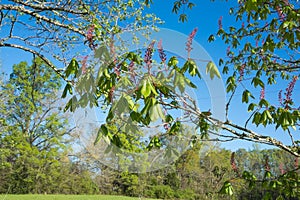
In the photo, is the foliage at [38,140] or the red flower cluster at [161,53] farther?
the foliage at [38,140]

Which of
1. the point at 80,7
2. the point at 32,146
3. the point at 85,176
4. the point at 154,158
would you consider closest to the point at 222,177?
the point at 85,176

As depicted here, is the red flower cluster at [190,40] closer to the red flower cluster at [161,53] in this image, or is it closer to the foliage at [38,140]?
the red flower cluster at [161,53]

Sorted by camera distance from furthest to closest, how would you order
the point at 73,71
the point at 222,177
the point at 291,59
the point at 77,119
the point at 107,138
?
the point at 222,177
the point at 291,59
the point at 77,119
the point at 73,71
the point at 107,138

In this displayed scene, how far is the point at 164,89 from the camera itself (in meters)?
1.32

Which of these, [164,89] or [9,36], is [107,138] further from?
[9,36]

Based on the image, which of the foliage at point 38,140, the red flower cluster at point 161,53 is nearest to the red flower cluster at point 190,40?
the red flower cluster at point 161,53

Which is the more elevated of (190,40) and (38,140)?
(38,140)

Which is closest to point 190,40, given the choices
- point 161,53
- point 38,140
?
point 161,53

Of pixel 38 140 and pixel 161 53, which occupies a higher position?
pixel 38 140

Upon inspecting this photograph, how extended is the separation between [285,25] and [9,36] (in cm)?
379

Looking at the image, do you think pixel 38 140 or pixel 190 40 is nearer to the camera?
pixel 190 40

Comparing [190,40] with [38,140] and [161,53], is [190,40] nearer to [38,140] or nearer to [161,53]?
[161,53]

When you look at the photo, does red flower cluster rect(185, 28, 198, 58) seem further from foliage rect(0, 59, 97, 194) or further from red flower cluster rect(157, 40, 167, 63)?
foliage rect(0, 59, 97, 194)

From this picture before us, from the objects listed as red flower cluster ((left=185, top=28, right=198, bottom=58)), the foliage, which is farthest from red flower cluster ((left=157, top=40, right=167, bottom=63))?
the foliage
